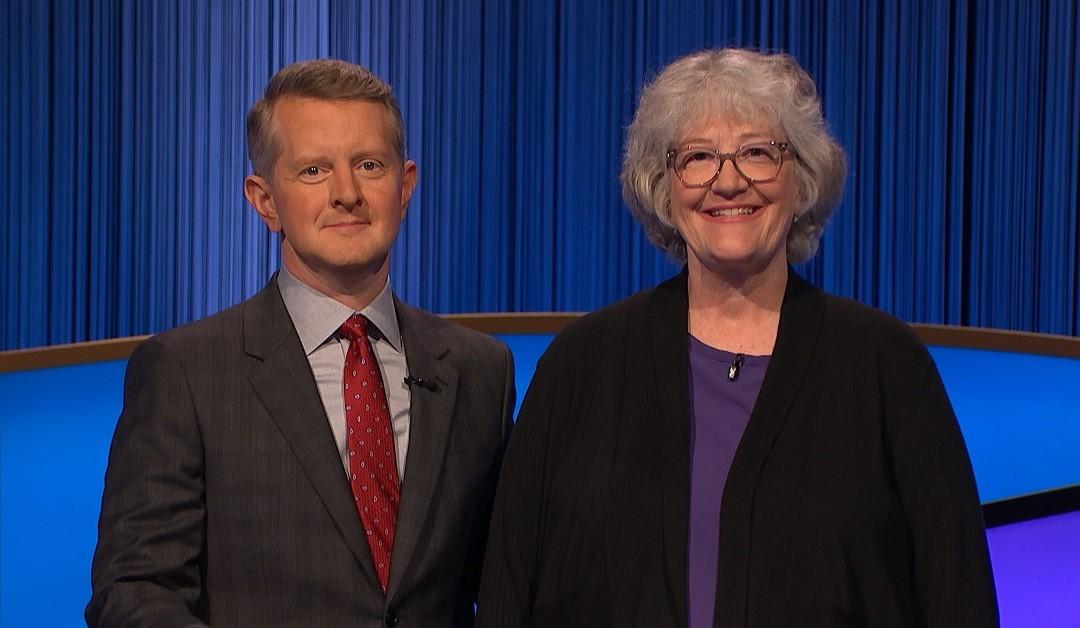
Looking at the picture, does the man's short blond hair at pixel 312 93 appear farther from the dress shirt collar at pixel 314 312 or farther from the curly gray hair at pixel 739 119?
the curly gray hair at pixel 739 119

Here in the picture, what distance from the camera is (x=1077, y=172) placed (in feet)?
25.2

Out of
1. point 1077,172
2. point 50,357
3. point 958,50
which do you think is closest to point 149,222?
point 50,357

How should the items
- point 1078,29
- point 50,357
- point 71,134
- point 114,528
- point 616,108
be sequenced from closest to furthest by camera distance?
point 114,528 < point 50,357 < point 71,134 < point 1078,29 < point 616,108

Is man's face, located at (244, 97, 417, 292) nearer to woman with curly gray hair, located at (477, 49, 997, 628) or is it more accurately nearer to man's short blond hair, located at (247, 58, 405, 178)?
man's short blond hair, located at (247, 58, 405, 178)

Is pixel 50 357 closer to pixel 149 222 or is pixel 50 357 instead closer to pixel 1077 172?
pixel 149 222

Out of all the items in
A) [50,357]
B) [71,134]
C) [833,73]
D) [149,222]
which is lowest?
[50,357]

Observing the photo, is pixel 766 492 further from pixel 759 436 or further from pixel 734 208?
pixel 734 208

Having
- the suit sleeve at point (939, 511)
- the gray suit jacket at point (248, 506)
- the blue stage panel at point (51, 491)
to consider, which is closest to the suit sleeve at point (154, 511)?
the gray suit jacket at point (248, 506)

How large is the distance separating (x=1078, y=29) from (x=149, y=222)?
5384mm

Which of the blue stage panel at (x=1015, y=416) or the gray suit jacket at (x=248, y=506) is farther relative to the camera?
the blue stage panel at (x=1015, y=416)

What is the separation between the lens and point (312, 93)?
66.4 inches

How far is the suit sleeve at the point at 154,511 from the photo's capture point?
1.51 m

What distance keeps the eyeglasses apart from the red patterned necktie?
0.47 meters

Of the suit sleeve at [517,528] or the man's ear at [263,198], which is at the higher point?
the man's ear at [263,198]
